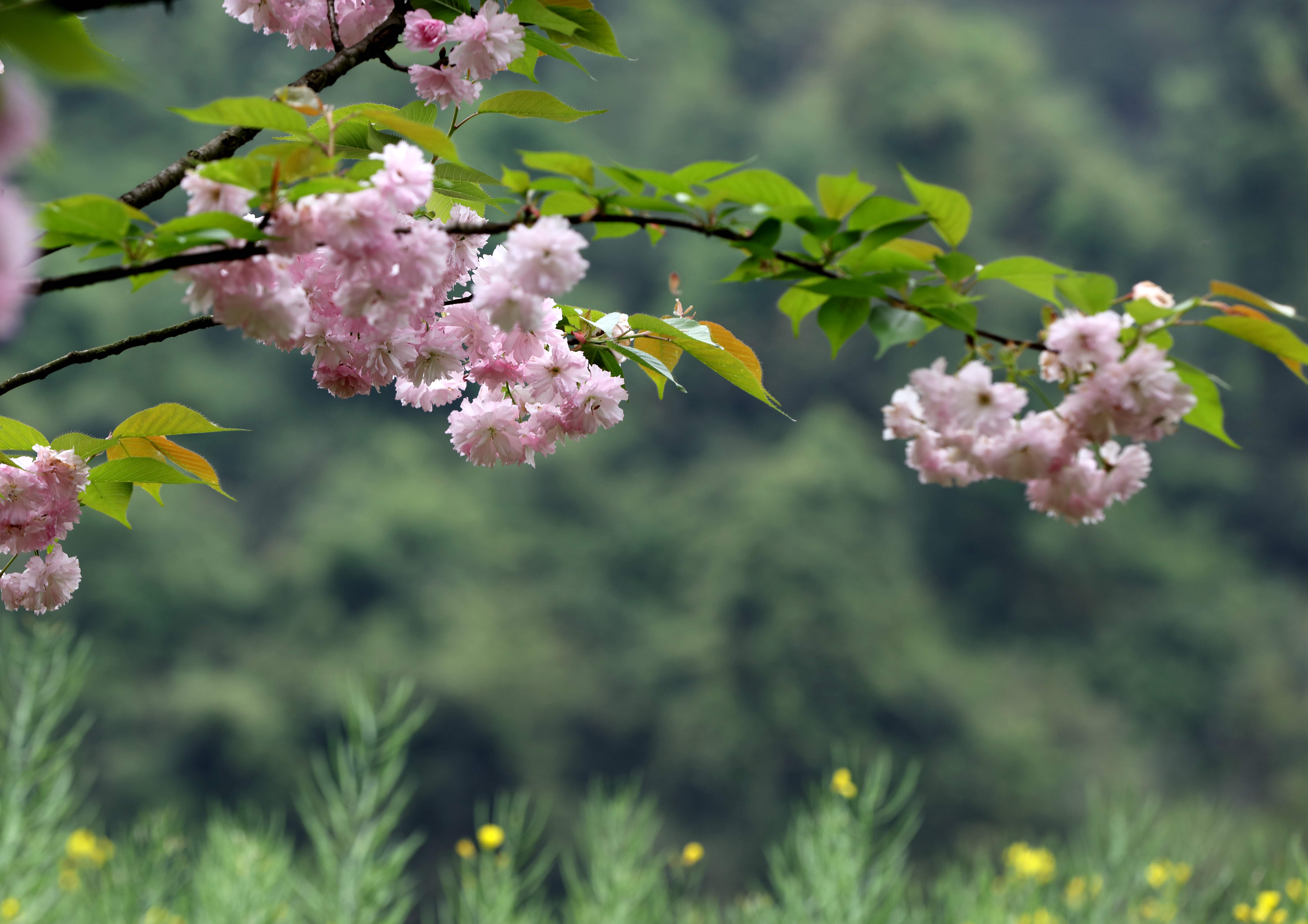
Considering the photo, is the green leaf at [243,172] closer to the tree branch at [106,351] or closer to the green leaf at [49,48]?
the tree branch at [106,351]

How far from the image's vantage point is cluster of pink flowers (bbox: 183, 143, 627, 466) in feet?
2.20

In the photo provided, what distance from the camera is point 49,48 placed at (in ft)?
1.06

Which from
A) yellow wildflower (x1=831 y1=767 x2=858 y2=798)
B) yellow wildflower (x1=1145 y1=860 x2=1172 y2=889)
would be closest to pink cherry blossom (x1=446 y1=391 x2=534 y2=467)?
yellow wildflower (x1=831 y1=767 x2=858 y2=798)

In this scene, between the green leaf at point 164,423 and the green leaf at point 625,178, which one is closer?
the green leaf at point 625,178

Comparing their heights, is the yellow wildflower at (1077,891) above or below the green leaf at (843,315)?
below

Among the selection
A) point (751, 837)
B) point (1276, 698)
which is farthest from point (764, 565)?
point (1276, 698)

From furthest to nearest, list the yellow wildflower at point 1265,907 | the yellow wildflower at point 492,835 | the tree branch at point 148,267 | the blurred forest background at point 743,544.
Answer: the blurred forest background at point 743,544
the yellow wildflower at point 492,835
the yellow wildflower at point 1265,907
the tree branch at point 148,267

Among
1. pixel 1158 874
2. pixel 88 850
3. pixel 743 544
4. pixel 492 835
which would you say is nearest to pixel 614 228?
pixel 492 835

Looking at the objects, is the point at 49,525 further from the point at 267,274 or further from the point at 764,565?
the point at 764,565

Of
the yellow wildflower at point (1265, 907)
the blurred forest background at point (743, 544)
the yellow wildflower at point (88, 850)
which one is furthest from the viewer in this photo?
the blurred forest background at point (743, 544)

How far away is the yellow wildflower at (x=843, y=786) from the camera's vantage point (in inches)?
105

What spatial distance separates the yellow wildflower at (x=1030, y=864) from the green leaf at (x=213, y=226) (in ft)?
9.44

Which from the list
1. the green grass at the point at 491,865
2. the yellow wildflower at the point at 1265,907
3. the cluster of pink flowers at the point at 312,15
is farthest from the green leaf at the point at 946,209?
the yellow wildflower at the point at 1265,907

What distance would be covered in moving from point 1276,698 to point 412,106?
1819 cm
